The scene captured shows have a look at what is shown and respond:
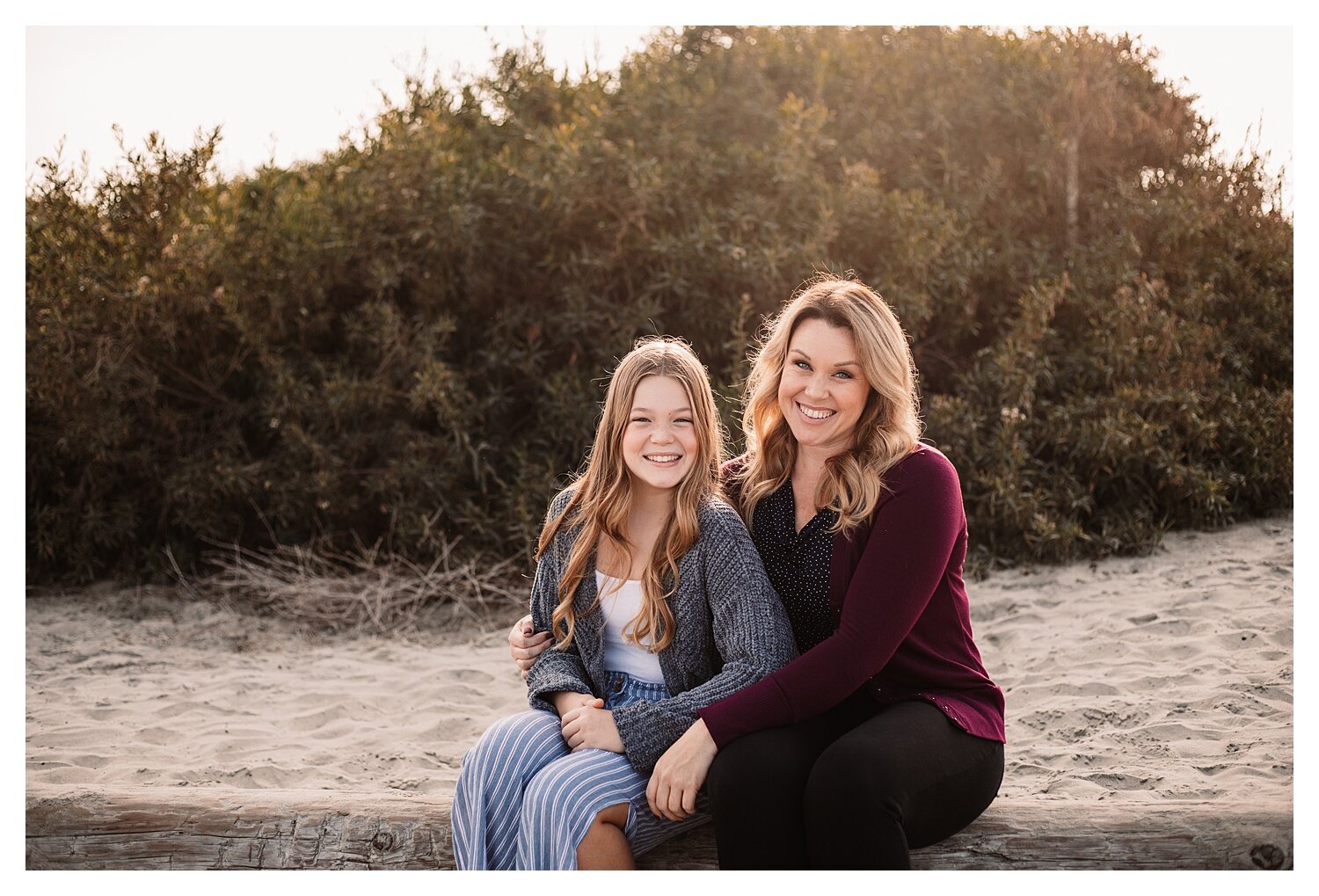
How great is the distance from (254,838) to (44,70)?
9.98 ft

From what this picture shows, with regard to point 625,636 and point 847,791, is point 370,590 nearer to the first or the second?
point 625,636

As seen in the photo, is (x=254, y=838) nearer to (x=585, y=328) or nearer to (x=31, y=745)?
(x=31, y=745)

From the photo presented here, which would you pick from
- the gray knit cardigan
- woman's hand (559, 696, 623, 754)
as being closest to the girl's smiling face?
the gray knit cardigan

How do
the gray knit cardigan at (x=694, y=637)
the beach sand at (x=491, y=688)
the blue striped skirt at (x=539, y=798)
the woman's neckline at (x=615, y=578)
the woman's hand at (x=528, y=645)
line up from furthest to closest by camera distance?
the beach sand at (x=491, y=688) < the woman's hand at (x=528, y=645) < the woman's neckline at (x=615, y=578) < the gray knit cardigan at (x=694, y=637) < the blue striped skirt at (x=539, y=798)

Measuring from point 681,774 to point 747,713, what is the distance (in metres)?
0.19

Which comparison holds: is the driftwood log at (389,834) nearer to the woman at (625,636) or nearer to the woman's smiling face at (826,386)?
the woman at (625,636)

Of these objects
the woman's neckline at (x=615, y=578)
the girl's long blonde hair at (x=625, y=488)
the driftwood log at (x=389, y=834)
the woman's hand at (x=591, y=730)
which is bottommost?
the driftwood log at (x=389, y=834)

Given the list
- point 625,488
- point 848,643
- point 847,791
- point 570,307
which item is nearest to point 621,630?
point 625,488

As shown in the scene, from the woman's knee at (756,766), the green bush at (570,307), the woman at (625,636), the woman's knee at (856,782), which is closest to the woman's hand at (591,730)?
the woman at (625,636)

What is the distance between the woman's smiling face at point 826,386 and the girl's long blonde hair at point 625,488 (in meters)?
0.23

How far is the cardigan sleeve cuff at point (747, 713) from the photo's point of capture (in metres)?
2.26

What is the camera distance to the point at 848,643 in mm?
2303
